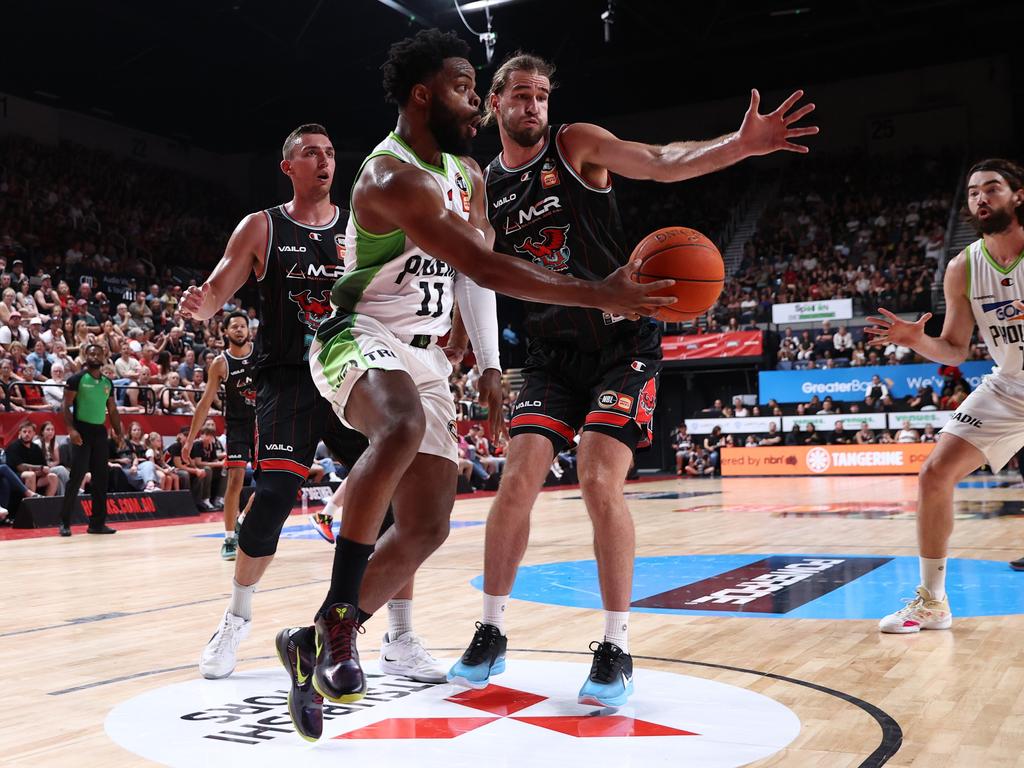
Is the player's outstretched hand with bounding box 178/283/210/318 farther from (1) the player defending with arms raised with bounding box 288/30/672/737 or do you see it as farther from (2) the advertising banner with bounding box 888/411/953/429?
(2) the advertising banner with bounding box 888/411/953/429

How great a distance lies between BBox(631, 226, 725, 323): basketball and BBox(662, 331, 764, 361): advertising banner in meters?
21.6

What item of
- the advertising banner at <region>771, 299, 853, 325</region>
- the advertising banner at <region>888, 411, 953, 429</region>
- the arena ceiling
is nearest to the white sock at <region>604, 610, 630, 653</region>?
the arena ceiling

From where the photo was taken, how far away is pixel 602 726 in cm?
302

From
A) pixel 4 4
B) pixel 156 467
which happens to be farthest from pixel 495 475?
pixel 4 4

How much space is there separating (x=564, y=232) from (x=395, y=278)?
804mm

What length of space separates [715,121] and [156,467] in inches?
865

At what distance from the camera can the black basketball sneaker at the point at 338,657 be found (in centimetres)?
267

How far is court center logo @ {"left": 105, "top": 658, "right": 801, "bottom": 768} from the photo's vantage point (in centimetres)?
272

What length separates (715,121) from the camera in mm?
30250

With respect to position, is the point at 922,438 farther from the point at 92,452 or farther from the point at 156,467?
the point at 92,452

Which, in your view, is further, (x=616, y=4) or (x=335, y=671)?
(x=616, y=4)

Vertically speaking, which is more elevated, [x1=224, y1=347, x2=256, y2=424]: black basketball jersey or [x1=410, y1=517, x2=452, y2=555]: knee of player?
[x1=224, y1=347, x2=256, y2=424]: black basketball jersey

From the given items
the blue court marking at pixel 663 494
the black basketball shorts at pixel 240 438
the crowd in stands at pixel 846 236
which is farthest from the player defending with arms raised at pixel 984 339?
the crowd in stands at pixel 846 236

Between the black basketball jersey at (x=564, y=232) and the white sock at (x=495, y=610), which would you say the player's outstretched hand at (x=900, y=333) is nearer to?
the black basketball jersey at (x=564, y=232)
